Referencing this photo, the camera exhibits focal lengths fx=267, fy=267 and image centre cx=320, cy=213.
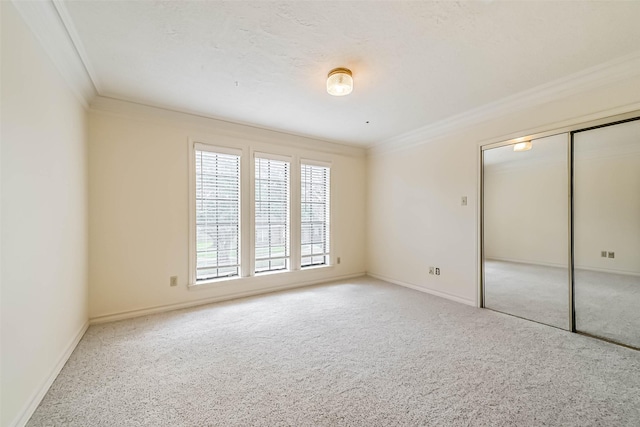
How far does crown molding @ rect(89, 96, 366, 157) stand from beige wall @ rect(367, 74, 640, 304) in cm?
124

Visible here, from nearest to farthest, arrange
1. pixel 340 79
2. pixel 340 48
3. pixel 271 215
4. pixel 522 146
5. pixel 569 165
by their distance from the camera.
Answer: pixel 340 48 < pixel 340 79 < pixel 569 165 < pixel 522 146 < pixel 271 215

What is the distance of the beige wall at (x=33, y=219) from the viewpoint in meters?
1.48

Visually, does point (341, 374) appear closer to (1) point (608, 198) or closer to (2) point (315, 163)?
(1) point (608, 198)

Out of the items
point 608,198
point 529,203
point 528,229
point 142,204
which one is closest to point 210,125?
point 142,204

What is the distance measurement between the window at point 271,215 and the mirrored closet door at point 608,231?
3.69m

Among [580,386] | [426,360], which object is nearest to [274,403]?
[426,360]

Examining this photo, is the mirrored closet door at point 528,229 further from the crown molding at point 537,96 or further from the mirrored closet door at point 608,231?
the crown molding at point 537,96


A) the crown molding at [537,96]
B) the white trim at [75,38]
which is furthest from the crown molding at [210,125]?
the crown molding at [537,96]

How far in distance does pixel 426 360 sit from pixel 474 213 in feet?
7.24

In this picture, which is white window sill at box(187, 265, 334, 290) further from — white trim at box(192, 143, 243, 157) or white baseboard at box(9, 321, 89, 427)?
white trim at box(192, 143, 243, 157)

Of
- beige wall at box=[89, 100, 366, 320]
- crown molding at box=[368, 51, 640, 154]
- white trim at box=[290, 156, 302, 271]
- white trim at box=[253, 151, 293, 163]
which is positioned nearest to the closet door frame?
crown molding at box=[368, 51, 640, 154]

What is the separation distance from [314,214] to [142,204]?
2603 mm

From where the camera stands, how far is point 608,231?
2.67 m

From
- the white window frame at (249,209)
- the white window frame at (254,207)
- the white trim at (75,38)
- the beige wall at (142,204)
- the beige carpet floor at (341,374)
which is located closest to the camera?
the beige carpet floor at (341,374)
